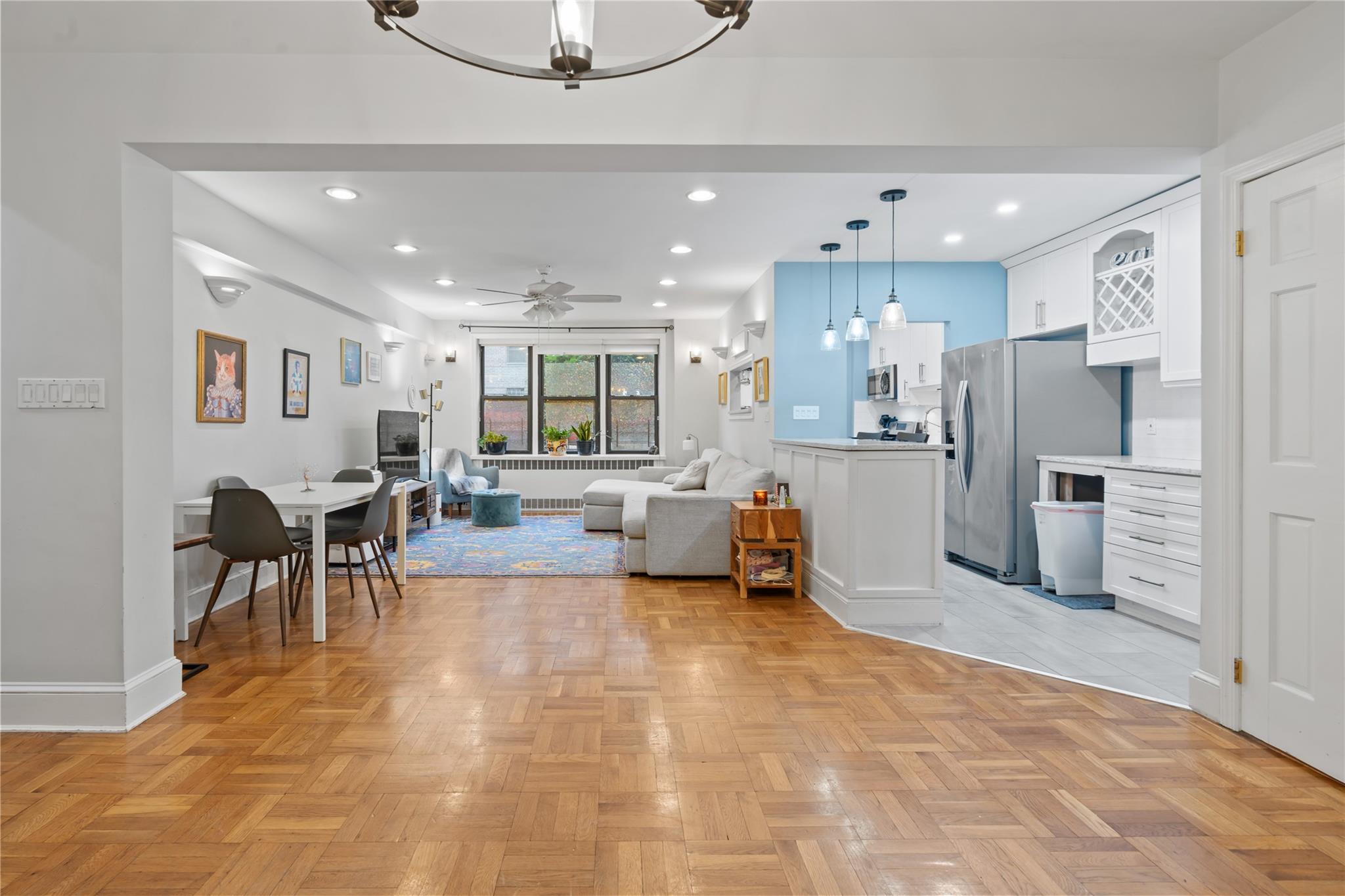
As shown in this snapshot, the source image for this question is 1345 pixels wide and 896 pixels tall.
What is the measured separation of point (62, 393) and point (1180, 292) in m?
5.47

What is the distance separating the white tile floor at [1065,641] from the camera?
3.15 meters

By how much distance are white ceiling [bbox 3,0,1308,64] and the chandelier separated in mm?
918

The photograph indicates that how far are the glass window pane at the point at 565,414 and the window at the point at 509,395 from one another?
220mm

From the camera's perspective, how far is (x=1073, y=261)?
5078mm

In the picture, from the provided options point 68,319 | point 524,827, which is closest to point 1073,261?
→ point 524,827

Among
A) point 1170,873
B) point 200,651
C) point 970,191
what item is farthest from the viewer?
point 970,191

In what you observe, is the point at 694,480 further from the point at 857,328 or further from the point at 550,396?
the point at 550,396

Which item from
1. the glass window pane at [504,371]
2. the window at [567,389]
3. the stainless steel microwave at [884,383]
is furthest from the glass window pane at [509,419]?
the stainless steel microwave at [884,383]

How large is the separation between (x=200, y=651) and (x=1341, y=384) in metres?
4.75

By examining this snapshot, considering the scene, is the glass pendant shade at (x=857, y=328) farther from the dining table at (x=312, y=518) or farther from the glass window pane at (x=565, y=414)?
the glass window pane at (x=565, y=414)

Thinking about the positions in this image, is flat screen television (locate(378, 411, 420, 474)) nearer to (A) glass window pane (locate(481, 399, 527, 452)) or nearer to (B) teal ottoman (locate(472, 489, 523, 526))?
(B) teal ottoman (locate(472, 489, 523, 526))

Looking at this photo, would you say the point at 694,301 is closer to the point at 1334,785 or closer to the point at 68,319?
the point at 68,319

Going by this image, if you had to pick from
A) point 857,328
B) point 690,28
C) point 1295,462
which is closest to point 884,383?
point 857,328

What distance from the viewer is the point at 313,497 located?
400cm
